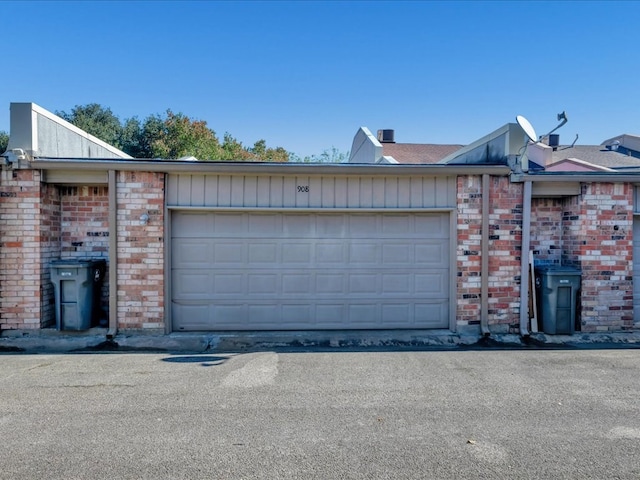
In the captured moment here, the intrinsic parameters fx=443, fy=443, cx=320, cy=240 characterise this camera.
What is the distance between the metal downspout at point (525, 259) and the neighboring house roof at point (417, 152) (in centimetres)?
759

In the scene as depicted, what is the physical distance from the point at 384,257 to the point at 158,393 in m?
4.18

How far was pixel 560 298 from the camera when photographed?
7.04 m

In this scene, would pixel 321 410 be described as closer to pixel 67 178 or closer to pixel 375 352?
pixel 375 352

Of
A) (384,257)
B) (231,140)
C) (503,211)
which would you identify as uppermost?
(231,140)

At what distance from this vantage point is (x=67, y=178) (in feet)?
22.7

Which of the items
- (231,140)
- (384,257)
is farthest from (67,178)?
(231,140)

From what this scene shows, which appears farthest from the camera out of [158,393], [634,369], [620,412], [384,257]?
[384,257]

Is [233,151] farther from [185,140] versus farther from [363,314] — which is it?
[363,314]

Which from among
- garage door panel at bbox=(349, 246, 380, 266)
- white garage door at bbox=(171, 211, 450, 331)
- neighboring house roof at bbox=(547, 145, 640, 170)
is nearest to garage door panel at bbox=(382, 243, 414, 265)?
white garage door at bbox=(171, 211, 450, 331)

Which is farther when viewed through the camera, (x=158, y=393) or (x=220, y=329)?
(x=220, y=329)

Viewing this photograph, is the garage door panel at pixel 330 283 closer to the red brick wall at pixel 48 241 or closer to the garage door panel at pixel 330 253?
the garage door panel at pixel 330 253

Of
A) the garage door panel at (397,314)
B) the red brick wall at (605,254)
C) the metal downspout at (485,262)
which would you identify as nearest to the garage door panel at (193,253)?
the garage door panel at (397,314)

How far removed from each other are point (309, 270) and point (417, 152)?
10953mm

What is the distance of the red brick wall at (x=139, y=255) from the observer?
6965mm
